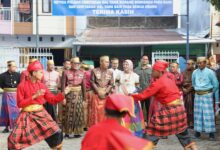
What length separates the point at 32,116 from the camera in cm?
791

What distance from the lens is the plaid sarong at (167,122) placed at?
8.11m

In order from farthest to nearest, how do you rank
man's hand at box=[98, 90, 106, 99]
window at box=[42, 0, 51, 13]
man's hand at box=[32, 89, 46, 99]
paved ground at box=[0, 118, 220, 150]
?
window at box=[42, 0, 51, 13]
man's hand at box=[98, 90, 106, 99]
paved ground at box=[0, 118, 220, 150]
man's hand at box=[32, 89, 46, 99]

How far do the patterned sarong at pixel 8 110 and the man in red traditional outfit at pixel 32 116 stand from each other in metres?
4.56

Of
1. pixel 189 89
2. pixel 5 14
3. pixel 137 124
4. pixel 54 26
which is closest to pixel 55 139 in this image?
pixel 137 124

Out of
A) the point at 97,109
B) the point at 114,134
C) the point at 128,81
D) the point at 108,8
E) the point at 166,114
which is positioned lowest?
the point at 97,109

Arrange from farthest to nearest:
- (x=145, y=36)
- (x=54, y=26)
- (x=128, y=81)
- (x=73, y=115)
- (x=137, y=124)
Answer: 1. (x=54, y=26)
2. (x=145, y=36)
3. (x=73, y=115)
4. (x=128, y=81)
5. (x=137, y=124)

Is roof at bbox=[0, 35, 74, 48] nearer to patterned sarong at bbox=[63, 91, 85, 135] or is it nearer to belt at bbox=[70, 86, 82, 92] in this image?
patterned sarong at bbox=[63, 91, 85, 135]

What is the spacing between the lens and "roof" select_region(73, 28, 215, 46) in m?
23.4

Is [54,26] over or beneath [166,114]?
over

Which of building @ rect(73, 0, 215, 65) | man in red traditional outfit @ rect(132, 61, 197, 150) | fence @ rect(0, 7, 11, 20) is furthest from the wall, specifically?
man in red traditional outfit @ rect(132, 61, 197, 150)

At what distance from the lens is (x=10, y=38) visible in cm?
2694

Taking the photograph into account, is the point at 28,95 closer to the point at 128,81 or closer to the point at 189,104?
the point at 128,81

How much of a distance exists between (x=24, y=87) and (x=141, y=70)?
528 cm

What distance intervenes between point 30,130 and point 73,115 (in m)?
3.46
